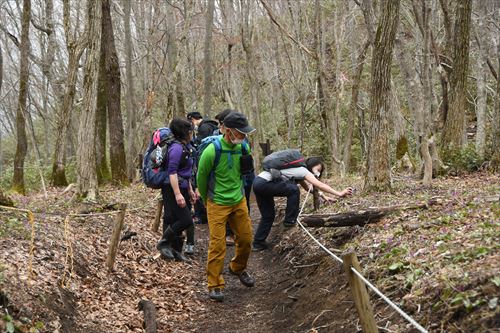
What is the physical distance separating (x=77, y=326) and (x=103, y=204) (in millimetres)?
5096

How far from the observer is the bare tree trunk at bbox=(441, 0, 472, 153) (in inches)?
490

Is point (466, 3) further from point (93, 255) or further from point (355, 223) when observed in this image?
point (93, 255)

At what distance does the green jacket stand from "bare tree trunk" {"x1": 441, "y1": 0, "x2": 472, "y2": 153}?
25.9 feet

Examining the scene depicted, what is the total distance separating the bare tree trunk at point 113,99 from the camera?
15.0 metres

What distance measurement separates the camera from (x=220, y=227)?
21.5ft

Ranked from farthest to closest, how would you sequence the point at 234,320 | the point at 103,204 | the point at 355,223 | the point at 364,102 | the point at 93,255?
the point at 364,102, the point at 103,204, the point at 93,255, the point at 355,223, the point at 234,320

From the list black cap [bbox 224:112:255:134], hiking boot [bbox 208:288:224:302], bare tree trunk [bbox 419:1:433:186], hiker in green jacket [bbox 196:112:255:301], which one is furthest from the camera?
bare tree trunk [bbox 419:1:433:186]

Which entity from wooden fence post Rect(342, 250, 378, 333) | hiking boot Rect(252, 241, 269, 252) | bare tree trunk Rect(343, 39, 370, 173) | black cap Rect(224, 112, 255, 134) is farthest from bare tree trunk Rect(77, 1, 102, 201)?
bare tree trunk Rect(343, 39, 370, 173)

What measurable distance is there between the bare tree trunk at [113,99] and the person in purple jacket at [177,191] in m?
7.80

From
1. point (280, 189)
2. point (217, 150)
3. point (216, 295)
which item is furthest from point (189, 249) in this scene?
point (217, 150)

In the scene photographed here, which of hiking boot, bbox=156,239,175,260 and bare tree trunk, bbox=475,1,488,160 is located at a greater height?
bare tree trunk, bbox=475,1,488,160

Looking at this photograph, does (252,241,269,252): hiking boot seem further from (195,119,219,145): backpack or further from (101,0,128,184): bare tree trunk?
(101,0,128,184): bare tree trunk

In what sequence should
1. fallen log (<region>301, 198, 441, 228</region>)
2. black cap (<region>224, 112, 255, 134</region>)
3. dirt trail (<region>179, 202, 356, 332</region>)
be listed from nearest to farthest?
dirt trail (<region>179, 202, 356, 332</region>) < black cap (<region>224, 112, 255, 134</region>) < fallen log (<region>301, 198, 441, 228</region>)

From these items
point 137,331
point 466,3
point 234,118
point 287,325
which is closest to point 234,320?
point 287,325
